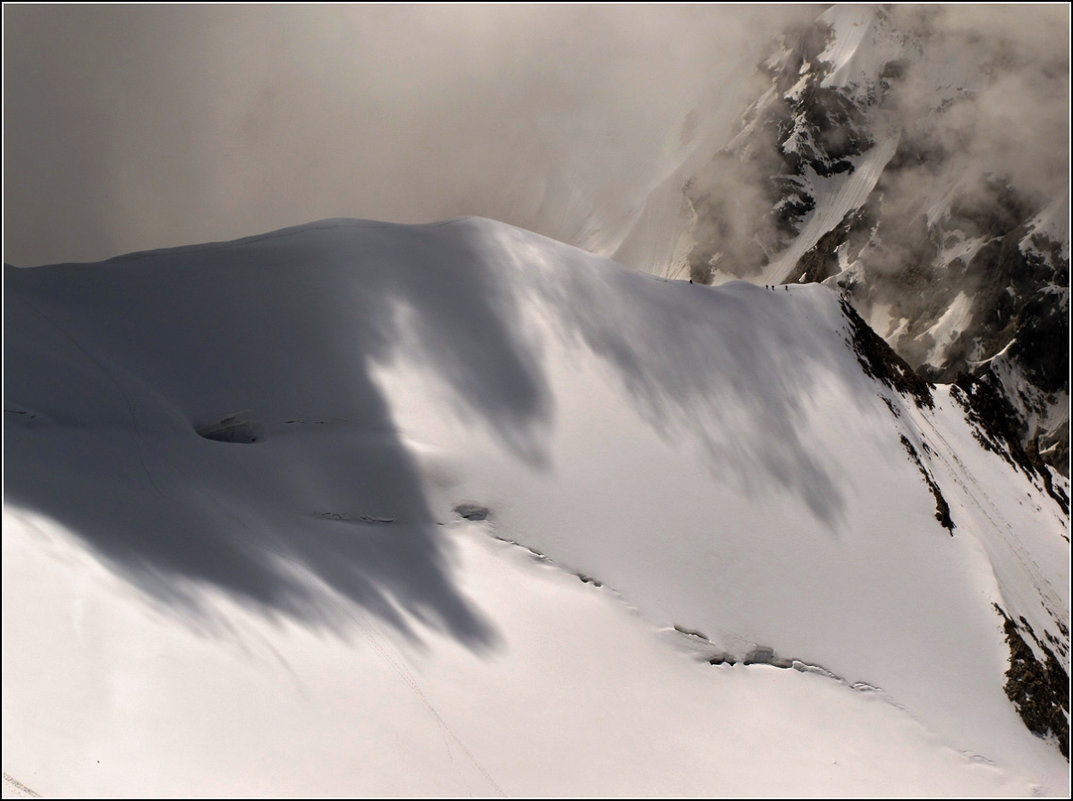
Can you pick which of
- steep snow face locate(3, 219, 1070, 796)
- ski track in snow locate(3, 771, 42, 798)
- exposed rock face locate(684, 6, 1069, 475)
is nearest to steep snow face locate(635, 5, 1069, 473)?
exposed rock face locate(684, 6, 1069, 475)

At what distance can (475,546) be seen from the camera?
20.1m

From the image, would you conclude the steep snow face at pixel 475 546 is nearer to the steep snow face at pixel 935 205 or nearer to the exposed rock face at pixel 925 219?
the exposed rock face at pixel 925 219

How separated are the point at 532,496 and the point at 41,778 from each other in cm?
1312

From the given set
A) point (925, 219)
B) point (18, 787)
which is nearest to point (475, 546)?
point (18, 787)

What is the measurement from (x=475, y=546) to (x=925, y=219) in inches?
6521

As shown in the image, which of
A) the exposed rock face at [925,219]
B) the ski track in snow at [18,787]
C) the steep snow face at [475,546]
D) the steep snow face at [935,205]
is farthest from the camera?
the steep snow face at [935,205]

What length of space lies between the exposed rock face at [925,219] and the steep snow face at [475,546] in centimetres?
10955

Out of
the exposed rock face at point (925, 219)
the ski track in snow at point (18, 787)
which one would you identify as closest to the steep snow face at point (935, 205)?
the exposed rock face at point (925, 219)

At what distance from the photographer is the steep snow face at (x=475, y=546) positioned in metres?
12.3

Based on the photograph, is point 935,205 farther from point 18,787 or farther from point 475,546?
point 18,787

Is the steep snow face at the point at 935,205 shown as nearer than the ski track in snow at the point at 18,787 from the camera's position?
No

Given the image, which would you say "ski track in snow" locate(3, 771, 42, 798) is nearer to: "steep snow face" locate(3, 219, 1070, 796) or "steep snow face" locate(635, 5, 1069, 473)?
"steep snow face" locate(3, 219, 1070, 796)

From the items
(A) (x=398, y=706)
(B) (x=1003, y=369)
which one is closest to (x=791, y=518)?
(A) (x=398, y=706)

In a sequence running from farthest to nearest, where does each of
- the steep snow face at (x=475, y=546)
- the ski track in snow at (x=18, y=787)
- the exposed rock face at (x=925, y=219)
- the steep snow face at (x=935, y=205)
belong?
the steep snow face at (x=935, y=205)
the exposed rock face at (x=925, y=219)
the steep snow face at (x=475, y=546)
the ski track in snow at (x=18, y=787)
